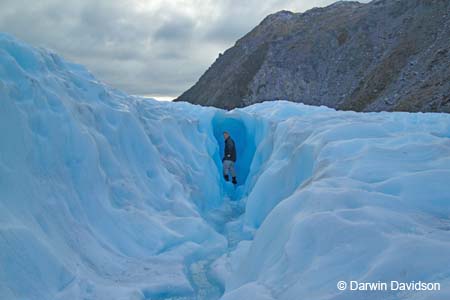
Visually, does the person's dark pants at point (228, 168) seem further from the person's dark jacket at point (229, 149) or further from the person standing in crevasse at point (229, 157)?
the person's dark jacket at point (229, 149)

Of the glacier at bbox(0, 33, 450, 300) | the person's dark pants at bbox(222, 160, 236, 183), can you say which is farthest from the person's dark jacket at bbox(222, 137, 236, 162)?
the glacier at bbox(0, 33, 450, 300)

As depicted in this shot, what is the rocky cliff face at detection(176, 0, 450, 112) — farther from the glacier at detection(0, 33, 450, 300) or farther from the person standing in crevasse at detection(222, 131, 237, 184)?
the glacier at detection(0, 33, 450, 300)

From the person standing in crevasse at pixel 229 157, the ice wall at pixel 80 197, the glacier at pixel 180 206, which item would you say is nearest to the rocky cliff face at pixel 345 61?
the person standing in crevasse at pixel 229 157

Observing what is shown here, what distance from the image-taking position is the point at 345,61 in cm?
3578

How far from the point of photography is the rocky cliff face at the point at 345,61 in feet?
81.0

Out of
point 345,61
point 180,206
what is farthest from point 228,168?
point 345,61

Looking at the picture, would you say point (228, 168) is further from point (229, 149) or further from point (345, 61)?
point (345, 61)

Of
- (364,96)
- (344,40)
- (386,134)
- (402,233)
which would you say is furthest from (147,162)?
(344,40)

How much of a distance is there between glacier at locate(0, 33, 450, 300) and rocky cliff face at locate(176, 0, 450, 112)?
44.4 feet

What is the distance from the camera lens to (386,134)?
6.16 meters

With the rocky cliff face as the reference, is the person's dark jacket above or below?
below

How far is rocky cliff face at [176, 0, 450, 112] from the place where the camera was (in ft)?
81.0

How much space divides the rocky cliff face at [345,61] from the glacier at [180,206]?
13.5 metres

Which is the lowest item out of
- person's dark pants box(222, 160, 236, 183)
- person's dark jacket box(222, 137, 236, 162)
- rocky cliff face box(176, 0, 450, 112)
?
person's dark pants box(222, 160, 236, 183)
